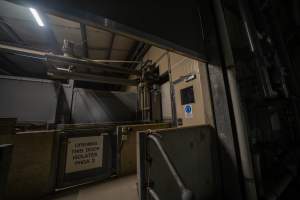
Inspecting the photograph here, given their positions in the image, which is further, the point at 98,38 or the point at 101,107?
the point at 98,38

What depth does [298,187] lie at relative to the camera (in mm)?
1289

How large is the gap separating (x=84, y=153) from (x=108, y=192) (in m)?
0.55

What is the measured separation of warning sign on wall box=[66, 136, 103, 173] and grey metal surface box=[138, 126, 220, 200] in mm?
1177

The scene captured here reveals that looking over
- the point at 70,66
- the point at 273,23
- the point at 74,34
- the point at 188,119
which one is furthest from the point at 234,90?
the point at 74,34

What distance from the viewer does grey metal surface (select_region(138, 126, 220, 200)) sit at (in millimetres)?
660

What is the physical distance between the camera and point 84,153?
152 cm

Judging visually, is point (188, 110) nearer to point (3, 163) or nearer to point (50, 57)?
point (3, 163)

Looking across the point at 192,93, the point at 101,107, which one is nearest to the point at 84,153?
the point at 101,107

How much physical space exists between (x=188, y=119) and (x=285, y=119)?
5.02ft

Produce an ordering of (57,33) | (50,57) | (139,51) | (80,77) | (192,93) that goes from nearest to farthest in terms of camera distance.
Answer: (192,93) → (50,57) → (80,77) → (57,33) → (139,51)

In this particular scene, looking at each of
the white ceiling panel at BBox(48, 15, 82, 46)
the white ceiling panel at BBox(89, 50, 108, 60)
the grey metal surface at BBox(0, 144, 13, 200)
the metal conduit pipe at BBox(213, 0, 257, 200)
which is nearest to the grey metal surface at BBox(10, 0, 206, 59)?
the metal conduit pipe at BBox(213, 0, 257, 200)

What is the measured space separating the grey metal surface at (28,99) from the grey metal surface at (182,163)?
2.03 m

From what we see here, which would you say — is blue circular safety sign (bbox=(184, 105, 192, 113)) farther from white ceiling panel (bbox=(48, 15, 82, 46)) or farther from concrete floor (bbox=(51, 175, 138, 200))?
white ceiling panel (bbox=(48, 15, 82, 46))

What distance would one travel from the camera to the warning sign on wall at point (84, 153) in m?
1.43
